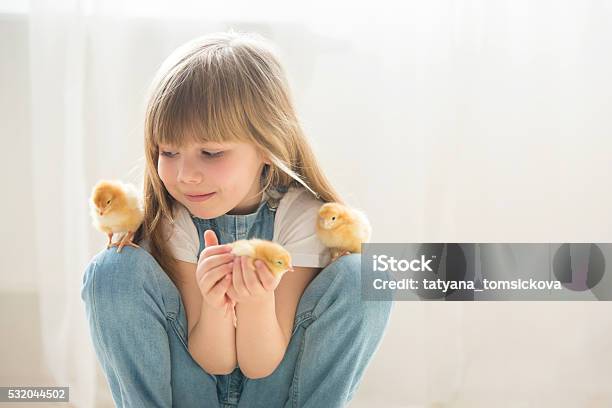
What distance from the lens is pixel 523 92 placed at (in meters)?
1.09

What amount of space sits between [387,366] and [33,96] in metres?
0.59

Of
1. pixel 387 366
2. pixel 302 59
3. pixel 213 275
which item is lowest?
pixel 387 366

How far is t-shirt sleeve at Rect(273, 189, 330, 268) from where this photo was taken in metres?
0.84

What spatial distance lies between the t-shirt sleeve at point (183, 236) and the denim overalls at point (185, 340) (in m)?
0.03

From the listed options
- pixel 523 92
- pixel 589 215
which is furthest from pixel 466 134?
pixel 589 215

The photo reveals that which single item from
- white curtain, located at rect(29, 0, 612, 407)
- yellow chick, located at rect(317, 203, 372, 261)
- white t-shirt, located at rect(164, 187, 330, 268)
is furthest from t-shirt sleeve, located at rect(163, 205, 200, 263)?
white curtain, located at rect(29, 0, 612, 407)

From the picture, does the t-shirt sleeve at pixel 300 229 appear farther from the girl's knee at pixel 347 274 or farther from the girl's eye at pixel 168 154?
the girl's eye at pixel 168 154

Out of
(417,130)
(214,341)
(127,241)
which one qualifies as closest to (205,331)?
(214,341)

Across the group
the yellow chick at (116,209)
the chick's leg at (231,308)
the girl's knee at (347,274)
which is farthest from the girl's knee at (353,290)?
the yellow chick at (116,209)

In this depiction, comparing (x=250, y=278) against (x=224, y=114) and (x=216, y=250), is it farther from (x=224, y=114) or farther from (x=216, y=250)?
(x=224, y=114)

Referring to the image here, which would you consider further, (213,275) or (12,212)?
(12,212)

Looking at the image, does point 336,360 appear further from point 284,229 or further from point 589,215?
point 589,215

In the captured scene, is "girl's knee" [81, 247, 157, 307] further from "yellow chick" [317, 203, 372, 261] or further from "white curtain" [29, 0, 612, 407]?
"white curtain" [29, 0, 612, 407]

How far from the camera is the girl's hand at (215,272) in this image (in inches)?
30.0
